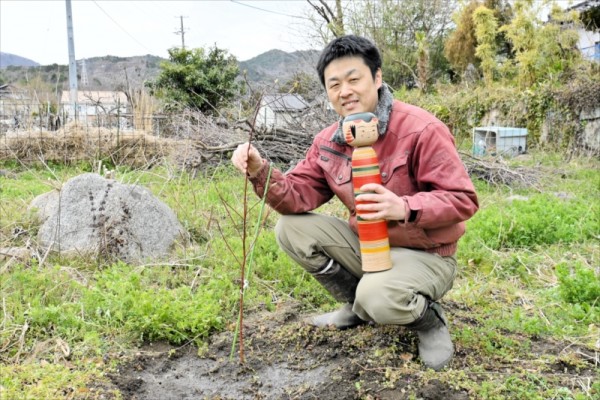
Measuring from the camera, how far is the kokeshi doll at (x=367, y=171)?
7.52 ft

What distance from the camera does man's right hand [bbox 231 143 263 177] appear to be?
2.54 m

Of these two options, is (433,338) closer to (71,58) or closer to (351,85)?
(351,85)

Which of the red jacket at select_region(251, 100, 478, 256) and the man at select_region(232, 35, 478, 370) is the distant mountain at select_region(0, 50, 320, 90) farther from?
the man at select_region(232, 35, 478, 370)

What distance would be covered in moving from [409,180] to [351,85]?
511 mm

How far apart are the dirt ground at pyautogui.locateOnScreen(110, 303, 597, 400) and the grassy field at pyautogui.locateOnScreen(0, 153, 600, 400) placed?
7 centimetres

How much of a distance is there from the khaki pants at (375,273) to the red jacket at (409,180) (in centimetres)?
7

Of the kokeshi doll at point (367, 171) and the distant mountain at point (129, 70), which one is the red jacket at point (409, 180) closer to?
the kokeshi doll at point (367, 171)

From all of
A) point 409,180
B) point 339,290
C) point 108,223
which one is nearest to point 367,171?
point 409,180

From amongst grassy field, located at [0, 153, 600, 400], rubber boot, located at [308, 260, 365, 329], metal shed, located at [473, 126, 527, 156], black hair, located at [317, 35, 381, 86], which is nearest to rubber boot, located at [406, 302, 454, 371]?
grassy field, located at [0, 153, 600, 400]

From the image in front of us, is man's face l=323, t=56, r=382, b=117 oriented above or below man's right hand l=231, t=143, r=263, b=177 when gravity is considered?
above

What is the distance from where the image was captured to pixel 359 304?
8.25 ft

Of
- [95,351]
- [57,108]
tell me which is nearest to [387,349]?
[95,351]

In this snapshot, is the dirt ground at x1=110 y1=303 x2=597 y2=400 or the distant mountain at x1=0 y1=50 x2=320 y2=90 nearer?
the dirt ground at x1=110 y1=303 x2=597 y2=400

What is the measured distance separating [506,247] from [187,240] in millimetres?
2731
